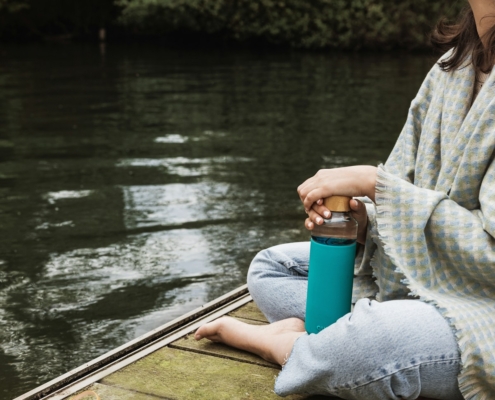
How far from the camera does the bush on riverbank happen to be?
1006 inches

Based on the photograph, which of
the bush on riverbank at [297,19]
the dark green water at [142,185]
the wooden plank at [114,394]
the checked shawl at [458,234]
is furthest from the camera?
the bush on riverbank at [297,19]

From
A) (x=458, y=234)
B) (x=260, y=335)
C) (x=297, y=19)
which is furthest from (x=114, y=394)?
(x=297, y=19)

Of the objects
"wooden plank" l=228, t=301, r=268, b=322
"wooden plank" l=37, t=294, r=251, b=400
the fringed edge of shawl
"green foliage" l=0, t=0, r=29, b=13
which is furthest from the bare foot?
"green foliage" l=0, t=0, r=29, b=13

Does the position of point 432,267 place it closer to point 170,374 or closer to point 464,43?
point 464,43

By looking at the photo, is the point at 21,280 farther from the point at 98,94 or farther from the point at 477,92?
the point at 98,94

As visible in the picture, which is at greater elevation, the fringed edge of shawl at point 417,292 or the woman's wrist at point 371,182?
the woman's wrist at point 371,182

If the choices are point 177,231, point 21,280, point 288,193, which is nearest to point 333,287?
point 21,280

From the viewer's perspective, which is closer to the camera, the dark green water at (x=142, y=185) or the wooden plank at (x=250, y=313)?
the wooden plank at (x=250, y=313)

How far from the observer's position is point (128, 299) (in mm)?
4359

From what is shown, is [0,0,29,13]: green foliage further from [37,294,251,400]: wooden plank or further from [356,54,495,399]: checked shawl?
[356,54,495,399]: checked shawl

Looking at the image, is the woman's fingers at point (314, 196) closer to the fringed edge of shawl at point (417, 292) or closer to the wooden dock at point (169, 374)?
the fringed edge of shawl at point (417, 292)

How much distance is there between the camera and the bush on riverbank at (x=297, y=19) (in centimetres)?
2555

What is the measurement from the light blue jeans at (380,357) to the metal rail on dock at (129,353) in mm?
634

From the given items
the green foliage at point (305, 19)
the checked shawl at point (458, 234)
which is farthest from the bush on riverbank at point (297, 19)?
the checked shawl at point (458, 234)
